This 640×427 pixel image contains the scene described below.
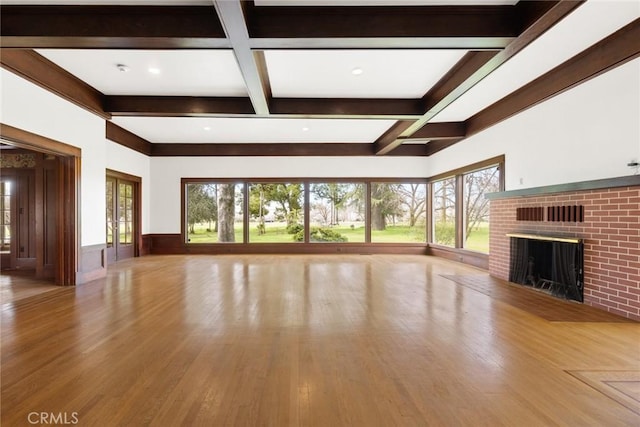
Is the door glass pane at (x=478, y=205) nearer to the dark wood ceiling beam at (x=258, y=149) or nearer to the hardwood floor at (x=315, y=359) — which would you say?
the hardwood floor at (x=315, y=359)

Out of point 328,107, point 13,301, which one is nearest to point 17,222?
point 13,301

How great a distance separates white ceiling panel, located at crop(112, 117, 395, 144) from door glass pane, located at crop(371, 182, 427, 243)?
5.72ft

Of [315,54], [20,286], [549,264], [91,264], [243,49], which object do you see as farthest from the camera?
[91,264]

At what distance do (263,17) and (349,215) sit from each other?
6709 mm

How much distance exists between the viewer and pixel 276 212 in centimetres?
922

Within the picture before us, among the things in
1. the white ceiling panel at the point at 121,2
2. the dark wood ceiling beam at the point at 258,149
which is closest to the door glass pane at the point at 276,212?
the dark wood ceiling beam at the point at 258,149

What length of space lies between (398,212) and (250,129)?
4.97 metres

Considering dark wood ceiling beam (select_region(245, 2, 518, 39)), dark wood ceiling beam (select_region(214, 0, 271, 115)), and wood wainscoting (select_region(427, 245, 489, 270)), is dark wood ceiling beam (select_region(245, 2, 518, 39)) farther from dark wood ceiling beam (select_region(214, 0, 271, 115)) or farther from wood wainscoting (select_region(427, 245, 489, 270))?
wood wainscoting (select_region(427, 245, 489, 270))

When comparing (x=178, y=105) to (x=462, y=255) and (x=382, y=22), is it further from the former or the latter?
(x=462, y=255)

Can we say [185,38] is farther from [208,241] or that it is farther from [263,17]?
[208,241]

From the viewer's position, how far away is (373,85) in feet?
15.9

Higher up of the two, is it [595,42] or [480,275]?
[595,42]

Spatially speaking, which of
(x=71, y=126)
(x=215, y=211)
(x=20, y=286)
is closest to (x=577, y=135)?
(x=71, y=126)

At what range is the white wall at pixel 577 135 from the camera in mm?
3529
